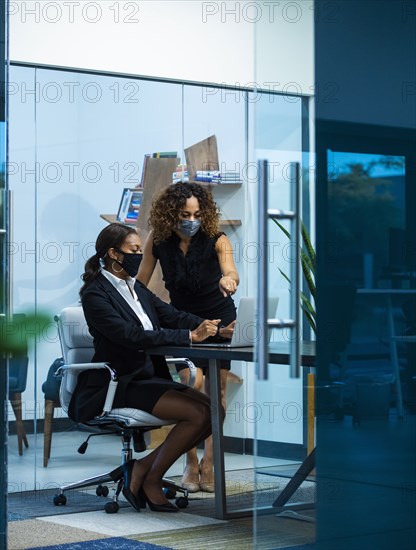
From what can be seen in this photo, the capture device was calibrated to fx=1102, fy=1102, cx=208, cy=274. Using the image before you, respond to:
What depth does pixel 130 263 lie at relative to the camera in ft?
16.4

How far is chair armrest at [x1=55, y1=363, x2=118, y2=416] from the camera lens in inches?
187

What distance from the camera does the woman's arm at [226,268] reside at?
4.89 metres

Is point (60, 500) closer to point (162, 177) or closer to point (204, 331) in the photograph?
point (204, 331)

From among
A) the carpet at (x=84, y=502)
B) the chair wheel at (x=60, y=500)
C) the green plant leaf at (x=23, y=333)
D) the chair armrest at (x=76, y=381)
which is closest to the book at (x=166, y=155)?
the chair armrest at (x=76, y=381)

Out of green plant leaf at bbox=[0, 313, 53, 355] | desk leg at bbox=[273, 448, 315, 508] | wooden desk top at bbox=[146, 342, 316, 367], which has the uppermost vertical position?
green plant leaf at bbox=[0, 313, 53, 355]

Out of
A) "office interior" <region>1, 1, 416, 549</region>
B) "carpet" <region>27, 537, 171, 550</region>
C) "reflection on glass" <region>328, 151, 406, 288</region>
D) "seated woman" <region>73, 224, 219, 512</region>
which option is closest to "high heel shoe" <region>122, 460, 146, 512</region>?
"seated woman" <region>73, 224, 219, 512</region>

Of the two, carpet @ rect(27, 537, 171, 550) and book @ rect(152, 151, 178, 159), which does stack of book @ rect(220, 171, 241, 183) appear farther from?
carpet @ rect(27, 537, 171, 550)

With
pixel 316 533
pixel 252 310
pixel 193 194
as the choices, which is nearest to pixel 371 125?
pixel 316 533

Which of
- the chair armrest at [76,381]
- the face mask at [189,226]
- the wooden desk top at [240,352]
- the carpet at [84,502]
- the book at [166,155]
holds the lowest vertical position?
the carpet at [84,502]

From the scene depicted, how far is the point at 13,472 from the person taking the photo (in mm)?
5738

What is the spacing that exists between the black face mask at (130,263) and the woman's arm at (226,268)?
0.40 meters

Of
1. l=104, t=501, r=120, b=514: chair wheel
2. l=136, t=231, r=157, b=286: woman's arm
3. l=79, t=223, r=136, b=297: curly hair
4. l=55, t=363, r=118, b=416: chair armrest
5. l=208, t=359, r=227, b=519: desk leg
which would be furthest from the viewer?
l=136, t=231, r=157, b=286: woman's arm

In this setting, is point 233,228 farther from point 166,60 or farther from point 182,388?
point 182,388

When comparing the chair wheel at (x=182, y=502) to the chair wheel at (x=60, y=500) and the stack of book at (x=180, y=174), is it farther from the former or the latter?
the stack of book at (x=180, y=174)
